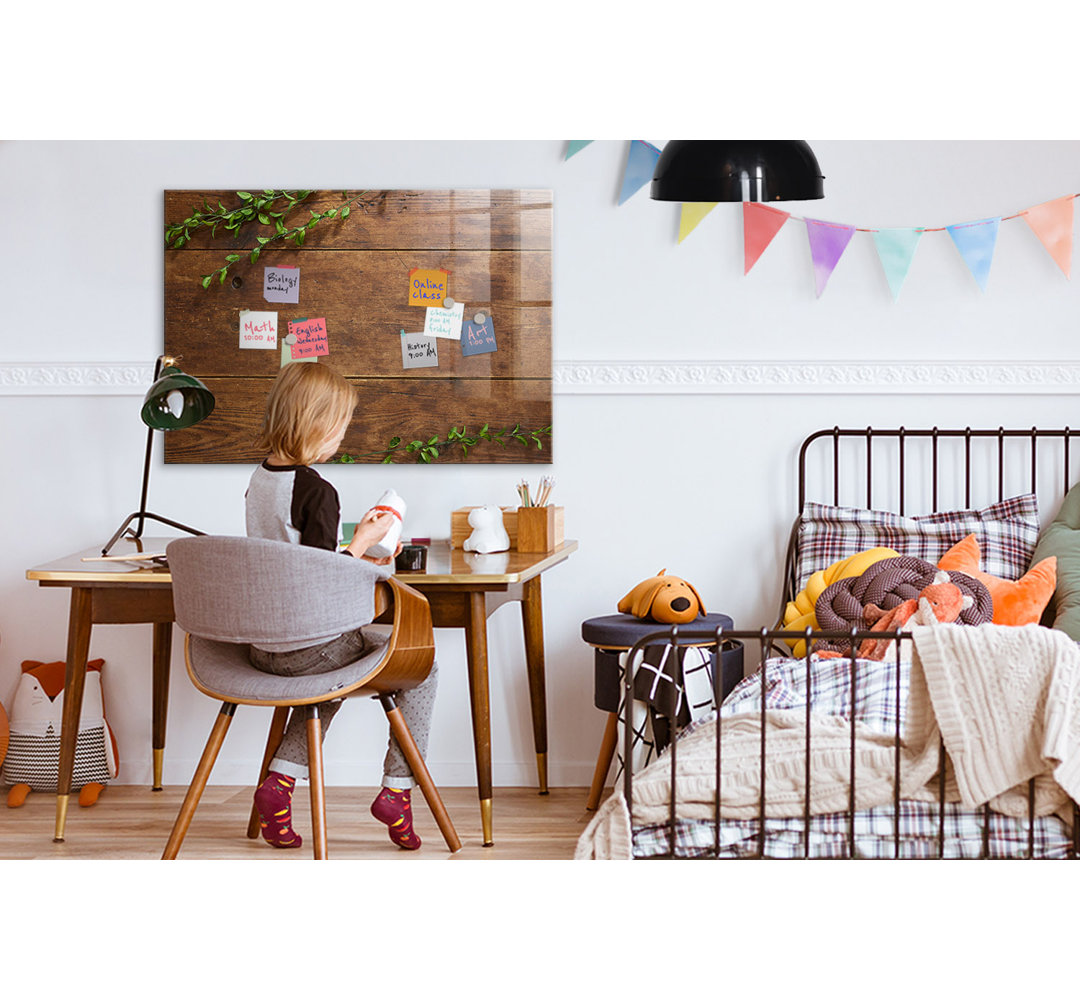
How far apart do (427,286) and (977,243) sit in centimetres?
149

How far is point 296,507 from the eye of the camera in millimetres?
2455

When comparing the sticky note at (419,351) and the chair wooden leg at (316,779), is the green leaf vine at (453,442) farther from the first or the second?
the chair wooden leg at (316,779)

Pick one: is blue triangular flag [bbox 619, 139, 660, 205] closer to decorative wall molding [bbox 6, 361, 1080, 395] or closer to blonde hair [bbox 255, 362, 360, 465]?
decorative wall molding [bbox 6, 361, 1080, 395]

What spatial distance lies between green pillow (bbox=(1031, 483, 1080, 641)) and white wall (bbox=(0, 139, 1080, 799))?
283 mm

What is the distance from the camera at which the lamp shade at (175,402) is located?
2982 mm

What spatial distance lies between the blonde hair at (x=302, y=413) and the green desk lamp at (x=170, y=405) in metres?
0.56

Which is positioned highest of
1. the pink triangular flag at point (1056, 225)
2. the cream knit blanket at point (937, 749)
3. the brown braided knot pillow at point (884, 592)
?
the pink triangular flag at point (1056, 225)

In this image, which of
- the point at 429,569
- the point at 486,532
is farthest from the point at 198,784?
the point at 486,532

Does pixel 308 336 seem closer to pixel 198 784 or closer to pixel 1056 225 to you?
pixel 198 784

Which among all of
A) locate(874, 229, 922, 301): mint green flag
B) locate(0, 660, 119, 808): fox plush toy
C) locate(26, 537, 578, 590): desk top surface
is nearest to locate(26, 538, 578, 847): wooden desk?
locate(26, 537, 578, 590): desk top surface

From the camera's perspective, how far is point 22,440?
338 cm

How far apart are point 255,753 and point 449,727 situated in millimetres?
549

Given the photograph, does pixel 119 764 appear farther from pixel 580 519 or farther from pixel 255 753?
pixel 580 519

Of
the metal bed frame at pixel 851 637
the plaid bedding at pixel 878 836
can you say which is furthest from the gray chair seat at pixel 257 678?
the plaid bedding at pixel 878 836
